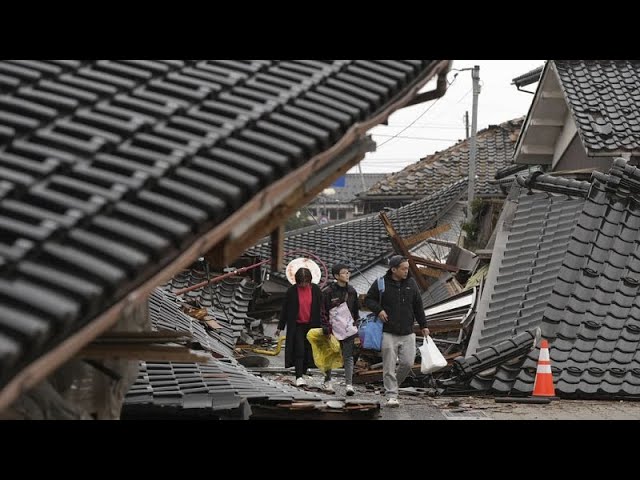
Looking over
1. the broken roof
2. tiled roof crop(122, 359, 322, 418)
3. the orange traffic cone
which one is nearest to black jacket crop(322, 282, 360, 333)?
the orange traffic cone

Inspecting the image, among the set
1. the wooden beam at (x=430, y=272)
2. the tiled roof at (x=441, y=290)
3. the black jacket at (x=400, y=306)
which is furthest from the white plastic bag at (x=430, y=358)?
the wooden beam at (x=430, y=272)

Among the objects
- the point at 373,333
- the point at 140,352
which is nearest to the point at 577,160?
the point at 373,333

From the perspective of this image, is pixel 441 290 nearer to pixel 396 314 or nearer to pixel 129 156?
pixel 396 314

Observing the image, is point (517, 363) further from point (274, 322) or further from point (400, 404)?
point (274, 322)

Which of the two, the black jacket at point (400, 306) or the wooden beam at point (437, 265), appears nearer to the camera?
the black jacket at point (400, 306)

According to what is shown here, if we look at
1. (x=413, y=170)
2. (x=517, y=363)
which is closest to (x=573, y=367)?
(x=517, y=363)

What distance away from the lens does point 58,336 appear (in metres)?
3.14

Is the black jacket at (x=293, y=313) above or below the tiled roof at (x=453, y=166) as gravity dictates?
below

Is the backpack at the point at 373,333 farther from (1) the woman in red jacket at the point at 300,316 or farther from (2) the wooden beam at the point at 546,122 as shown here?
(2) the wooden beam at the point at 546,122

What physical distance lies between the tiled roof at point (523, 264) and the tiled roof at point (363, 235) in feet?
43.3

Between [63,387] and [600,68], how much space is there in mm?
17396

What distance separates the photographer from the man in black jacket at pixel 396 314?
11859mm

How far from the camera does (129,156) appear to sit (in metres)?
3.93

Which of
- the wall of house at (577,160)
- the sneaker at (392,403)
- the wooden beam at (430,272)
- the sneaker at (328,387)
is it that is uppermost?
the wall of house at (577,160)
